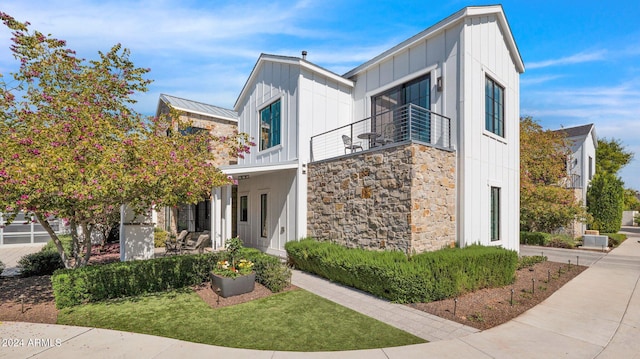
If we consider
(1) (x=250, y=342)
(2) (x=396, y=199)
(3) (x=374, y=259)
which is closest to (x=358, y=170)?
(2) (x=396, y=199)

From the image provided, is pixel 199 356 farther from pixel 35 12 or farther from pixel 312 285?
pixel 35 12

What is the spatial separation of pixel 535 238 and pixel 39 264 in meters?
20.6

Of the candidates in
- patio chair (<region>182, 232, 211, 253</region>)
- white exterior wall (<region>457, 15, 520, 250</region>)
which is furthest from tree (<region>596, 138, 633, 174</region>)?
patio chair (<region>182, 232, 211, 253</region>)

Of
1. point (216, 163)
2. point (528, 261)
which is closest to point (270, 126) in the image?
point (216, 163)

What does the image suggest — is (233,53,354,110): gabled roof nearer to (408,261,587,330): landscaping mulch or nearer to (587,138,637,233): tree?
(408,261,587,330): landscaping mulch

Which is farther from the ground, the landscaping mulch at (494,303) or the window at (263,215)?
the window at (263,215)

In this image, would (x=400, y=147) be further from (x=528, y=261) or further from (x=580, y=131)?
(x=580, y=131)

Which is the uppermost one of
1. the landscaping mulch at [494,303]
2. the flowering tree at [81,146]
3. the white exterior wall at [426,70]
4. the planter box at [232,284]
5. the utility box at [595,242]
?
the white exterior wall at [426,70]

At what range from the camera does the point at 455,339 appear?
497 centimetres

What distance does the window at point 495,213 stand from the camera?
1025cm

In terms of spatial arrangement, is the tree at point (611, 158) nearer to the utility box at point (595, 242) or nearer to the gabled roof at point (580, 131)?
the gabled roof at point (580, 131)

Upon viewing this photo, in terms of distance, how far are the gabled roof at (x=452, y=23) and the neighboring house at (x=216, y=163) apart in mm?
8946

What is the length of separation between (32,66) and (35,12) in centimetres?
121

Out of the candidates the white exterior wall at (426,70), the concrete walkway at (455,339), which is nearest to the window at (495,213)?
the white exterior wall at (426,70)
